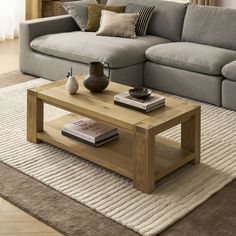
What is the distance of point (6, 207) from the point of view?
3.17m

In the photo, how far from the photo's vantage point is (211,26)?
5195 mm

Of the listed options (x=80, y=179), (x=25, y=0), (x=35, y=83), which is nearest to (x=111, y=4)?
(x=35, y=83)

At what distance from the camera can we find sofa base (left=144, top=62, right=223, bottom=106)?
186 inches

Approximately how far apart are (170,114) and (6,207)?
110 cm

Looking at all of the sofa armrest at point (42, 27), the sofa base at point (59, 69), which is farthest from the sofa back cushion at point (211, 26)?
the sofa armrest at point (42, 27)

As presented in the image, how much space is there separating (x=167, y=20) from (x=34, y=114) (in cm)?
210

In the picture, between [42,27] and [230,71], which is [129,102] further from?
[42,27]

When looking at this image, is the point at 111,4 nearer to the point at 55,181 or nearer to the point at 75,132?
the point at 75,132

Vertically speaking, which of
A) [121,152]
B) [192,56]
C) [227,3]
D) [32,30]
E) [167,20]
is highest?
[227,3]

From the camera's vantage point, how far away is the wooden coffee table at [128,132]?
3281mm

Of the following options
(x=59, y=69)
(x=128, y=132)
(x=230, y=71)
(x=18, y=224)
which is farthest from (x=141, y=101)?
(x=59, y=69)

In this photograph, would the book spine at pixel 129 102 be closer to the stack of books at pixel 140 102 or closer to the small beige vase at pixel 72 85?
the stack of books at pixel 140 102

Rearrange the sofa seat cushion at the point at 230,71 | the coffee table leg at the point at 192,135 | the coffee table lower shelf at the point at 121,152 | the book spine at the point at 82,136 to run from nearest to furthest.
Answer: the coffee table lower shelf at the point at 121,152
the coffee table leg at the point at 192,135
the book spine at the point at 82,136
the sofa seat cushion at the point at 230,71

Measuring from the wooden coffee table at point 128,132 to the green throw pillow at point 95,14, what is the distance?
1.64 metres
